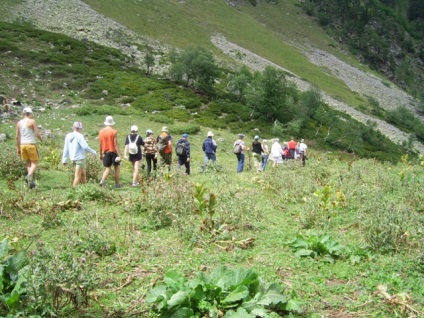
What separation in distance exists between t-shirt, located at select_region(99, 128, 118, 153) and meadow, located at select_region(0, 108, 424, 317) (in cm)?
212

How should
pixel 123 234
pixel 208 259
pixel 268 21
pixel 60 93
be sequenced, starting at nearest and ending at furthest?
1. pixel 208 259
2. pixel 123 234
3. pixel 60 93
4. pixel 268 21

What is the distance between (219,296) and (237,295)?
188 millimetres

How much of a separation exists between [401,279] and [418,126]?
67.8 meters

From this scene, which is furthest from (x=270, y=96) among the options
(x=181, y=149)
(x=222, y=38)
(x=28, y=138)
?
(x=28, y=138)

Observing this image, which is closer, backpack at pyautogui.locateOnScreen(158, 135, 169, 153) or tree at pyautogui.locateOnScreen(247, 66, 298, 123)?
backpack at pyautogui.locateOnScreen(158, 135, 169, 153)

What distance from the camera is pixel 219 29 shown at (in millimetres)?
76250

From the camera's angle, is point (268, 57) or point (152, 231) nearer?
point (152, 231)

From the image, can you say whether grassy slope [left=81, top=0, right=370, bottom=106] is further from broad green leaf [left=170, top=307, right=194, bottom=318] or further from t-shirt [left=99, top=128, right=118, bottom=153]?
broad green leaf [left=170, top=307, right=194, bottom=318]

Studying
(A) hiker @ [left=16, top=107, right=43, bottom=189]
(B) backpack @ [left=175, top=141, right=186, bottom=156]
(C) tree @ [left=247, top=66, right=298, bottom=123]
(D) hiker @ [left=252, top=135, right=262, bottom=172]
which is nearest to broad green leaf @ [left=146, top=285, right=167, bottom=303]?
(A) hiker @ [left=16, top=107, right=43, bottom=189]

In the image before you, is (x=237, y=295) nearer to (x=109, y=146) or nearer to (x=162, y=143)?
(x=109, y=146)

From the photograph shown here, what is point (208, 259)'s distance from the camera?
520 cm

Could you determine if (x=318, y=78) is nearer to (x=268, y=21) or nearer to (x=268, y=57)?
(x=268, y=57)

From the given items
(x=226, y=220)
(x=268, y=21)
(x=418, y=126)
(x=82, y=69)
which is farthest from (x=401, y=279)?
(x=268, y=21)

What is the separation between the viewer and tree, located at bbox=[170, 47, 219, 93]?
44094mm
